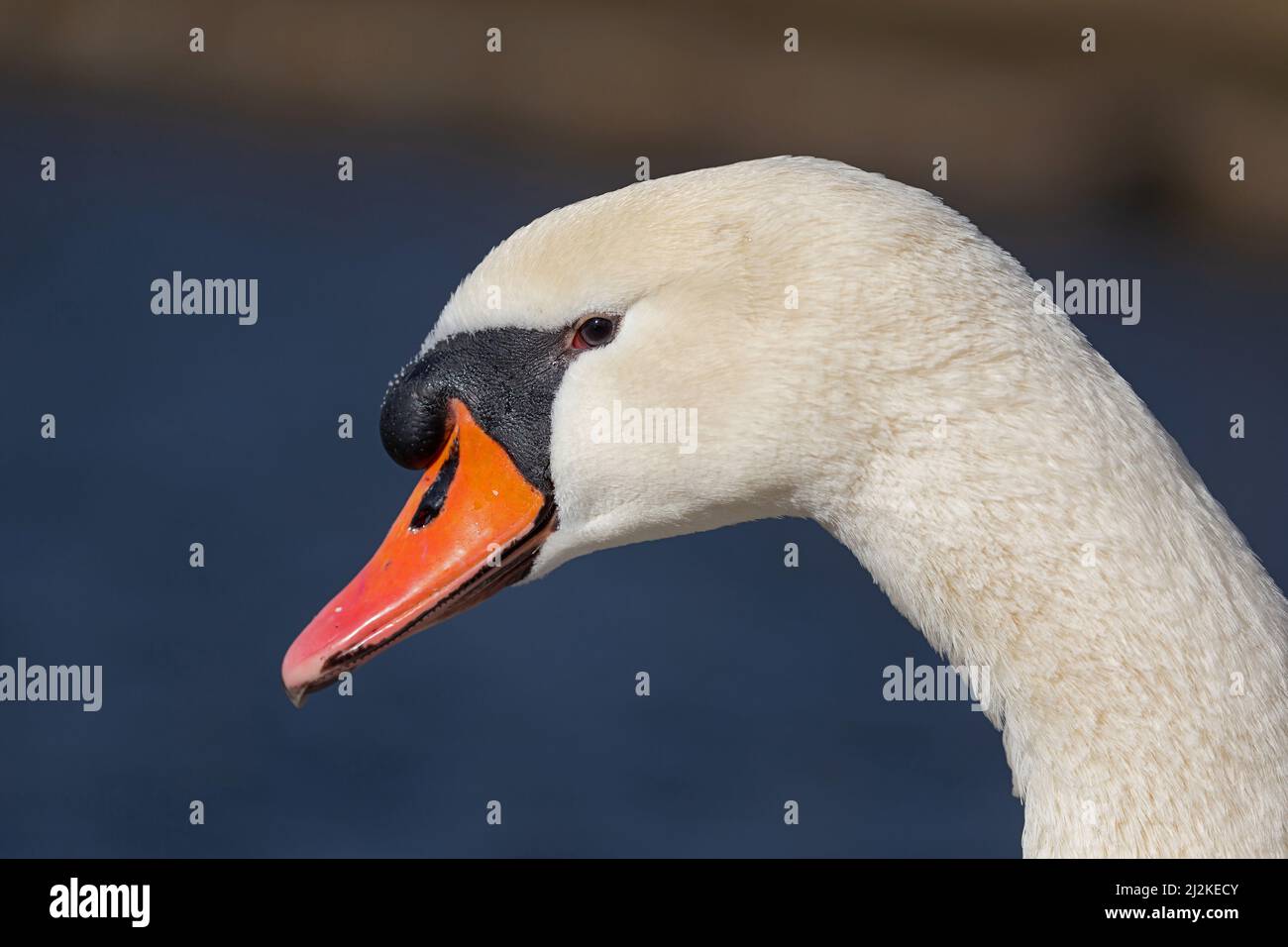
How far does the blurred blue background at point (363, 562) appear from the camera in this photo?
9.16 meters

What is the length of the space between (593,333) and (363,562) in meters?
6.79

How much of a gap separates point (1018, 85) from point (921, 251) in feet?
31.5

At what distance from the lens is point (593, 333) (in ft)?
10.5

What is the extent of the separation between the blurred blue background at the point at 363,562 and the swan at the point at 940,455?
19.1 ft

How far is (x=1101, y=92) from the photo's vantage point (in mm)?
11836

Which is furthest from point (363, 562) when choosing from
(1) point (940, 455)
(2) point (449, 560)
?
(1) point (940, 455)

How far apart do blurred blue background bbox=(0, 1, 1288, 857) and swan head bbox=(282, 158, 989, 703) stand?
219 inches

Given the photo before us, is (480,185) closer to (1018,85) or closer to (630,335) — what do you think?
(1018,85)

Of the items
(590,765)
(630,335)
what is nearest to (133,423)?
(590,765)
